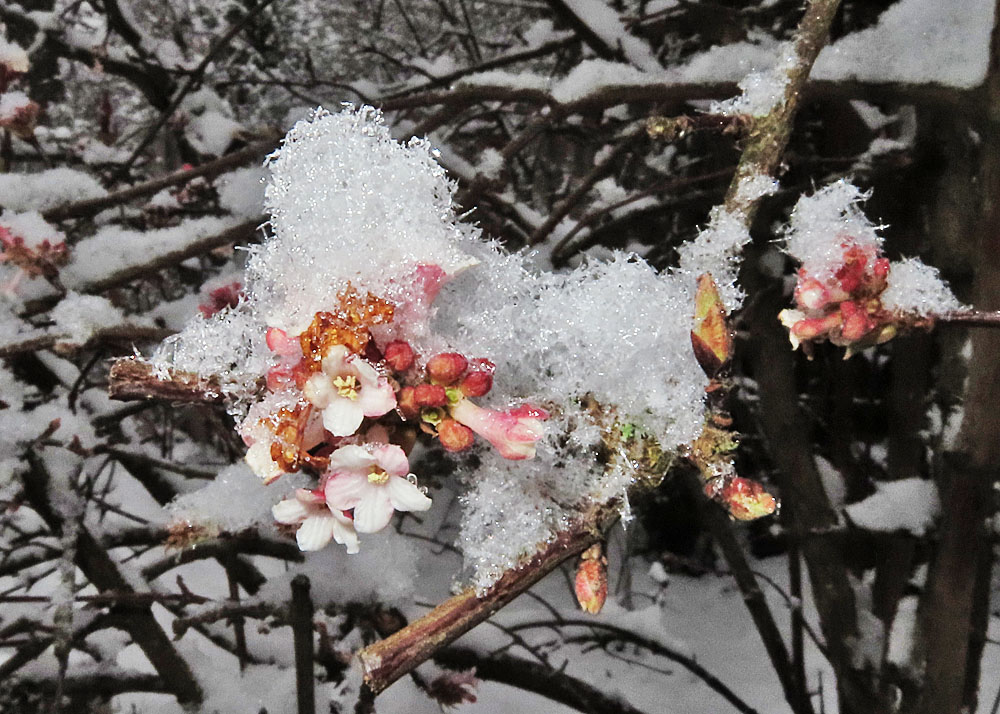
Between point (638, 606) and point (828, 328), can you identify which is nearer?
point (828, 328)

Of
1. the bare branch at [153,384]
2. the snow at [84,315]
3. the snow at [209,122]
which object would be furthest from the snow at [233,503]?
the snow at [209,122]

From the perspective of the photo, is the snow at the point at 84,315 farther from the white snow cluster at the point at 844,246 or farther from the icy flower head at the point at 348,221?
the white snow cluster at the point at 844,246

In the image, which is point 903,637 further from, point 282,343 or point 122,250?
point 122,250

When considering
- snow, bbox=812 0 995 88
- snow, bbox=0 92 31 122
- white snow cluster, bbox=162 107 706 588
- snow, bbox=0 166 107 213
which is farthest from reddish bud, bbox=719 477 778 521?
snow, bbox=0 92 31 122

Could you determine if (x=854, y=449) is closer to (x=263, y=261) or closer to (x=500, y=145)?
(x=500, y=145)

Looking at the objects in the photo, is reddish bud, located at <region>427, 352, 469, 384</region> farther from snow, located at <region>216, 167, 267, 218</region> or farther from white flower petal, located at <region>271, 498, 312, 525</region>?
snow, located at <region>216, 167, 267, 218</region>

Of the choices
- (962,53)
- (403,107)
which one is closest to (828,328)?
(962,53)
